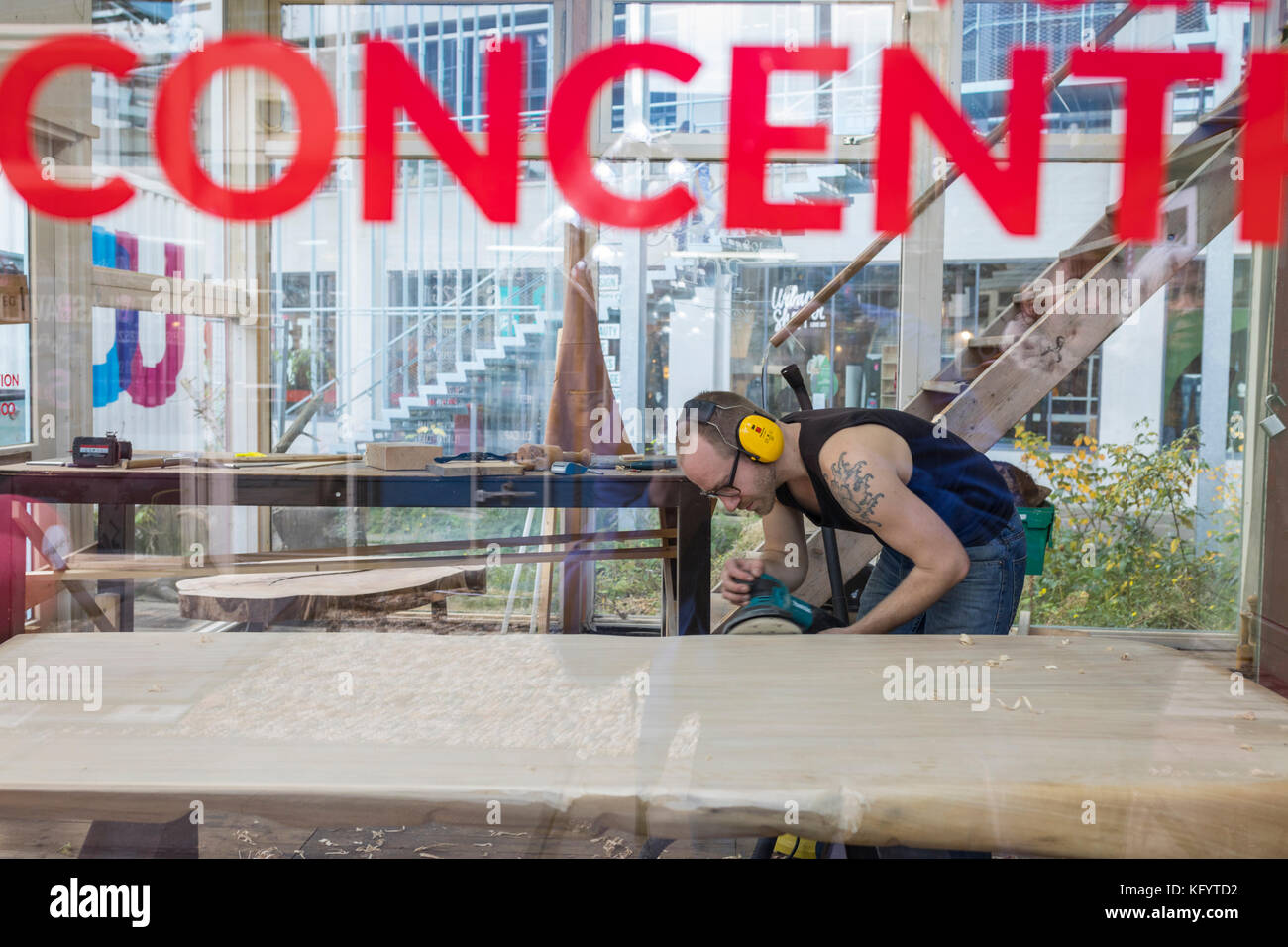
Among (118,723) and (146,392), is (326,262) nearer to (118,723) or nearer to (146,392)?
(146,392)

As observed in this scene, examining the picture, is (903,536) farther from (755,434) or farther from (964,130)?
(964,130)

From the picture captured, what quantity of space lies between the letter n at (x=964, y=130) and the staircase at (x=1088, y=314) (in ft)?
1.18

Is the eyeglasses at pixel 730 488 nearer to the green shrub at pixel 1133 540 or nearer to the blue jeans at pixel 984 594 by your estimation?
the blue jeans at pixel 984 594

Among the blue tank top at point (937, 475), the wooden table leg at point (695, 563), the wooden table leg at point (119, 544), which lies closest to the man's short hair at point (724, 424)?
the blue tank top at point (937, 475)

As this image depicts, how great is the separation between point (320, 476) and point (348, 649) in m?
1.72

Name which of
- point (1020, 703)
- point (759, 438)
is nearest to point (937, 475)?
point (759, 438)

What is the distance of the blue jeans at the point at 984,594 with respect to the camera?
2375mm

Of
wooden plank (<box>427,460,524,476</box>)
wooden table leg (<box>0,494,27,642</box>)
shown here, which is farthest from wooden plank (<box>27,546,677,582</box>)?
wooden plank (<box>427,460,524,476</box>)

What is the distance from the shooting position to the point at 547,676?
168 cm

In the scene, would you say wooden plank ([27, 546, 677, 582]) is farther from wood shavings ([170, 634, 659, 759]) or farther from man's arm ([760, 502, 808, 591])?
wood shavings ([170, 634, 659, 759])

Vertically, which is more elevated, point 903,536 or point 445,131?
point 445,131

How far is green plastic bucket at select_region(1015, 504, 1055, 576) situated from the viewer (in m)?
3.53

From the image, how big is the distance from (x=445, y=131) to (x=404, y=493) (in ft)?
4.10

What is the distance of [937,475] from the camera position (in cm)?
232
